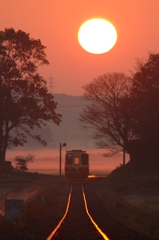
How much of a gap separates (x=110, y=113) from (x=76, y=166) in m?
10.7

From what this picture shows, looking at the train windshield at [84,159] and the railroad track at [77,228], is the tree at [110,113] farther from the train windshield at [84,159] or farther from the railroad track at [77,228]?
the railroad track at [77,228]

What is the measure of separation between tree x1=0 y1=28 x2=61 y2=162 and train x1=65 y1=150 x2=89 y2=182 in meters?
6.52

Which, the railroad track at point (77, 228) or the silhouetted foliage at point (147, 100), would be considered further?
the silhouetted foliage at point (147, 100)

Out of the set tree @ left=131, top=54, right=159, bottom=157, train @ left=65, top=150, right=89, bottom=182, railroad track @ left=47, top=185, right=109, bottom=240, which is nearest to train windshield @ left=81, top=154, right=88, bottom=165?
train @ left=65, top=150, right=89, bottom=182

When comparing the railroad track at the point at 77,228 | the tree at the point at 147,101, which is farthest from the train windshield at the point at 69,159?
the railroad track at the point at 77,228

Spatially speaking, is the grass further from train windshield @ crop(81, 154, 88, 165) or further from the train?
train windshield @ crop(81, 154, 88, 165)

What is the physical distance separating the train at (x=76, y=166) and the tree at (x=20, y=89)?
652 cm

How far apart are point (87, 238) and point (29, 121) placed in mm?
45871

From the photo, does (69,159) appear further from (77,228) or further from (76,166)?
(77,228)

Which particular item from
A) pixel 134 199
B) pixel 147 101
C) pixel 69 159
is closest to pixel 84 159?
pixel 69 159

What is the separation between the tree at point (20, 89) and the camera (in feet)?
191

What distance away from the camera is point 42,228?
16.9 m

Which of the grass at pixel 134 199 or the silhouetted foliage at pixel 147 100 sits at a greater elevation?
the silhouetted foliage at pixel 147 100

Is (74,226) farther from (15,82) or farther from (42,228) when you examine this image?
(15,82)
